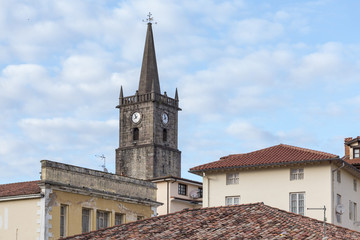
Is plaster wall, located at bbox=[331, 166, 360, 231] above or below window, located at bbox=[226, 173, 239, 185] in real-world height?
below

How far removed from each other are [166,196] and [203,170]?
49.6 ft

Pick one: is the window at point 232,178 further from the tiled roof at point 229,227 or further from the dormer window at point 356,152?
the tiled roof at point 229,227

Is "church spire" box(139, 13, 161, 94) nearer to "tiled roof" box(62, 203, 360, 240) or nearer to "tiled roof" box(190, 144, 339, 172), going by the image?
"tiled roof" box(190, 144, 339, 172)

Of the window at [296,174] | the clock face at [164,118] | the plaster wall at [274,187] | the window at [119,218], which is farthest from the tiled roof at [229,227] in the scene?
the clock face at [164,118]

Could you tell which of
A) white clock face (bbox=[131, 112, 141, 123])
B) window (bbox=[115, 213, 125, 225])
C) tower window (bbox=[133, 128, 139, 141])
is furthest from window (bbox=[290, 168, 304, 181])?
white clock face (bbox=[131, 112, 141, 123])

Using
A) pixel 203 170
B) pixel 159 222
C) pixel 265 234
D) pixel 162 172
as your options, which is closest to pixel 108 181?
pixel 203 170

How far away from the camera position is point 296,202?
49562 millimetres

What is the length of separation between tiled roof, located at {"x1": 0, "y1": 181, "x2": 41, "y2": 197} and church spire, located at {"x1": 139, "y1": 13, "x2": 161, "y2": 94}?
2815 inches

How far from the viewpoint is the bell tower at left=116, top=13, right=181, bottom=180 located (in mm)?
115812

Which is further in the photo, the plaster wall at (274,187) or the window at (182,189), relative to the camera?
the window at (182,189)

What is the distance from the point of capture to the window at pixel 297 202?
4925 centimetres

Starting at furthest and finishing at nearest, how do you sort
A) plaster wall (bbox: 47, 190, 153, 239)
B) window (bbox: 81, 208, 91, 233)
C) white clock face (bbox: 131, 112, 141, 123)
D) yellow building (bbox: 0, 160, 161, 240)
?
white clock face (bbox: 131, 112, 141, 123) → window (bbox: 81, 208, 91, 233) → plaster wall (bbox: 47, 190, 153, 239) → yellow building (bbox: 0, 160, 161, 240)

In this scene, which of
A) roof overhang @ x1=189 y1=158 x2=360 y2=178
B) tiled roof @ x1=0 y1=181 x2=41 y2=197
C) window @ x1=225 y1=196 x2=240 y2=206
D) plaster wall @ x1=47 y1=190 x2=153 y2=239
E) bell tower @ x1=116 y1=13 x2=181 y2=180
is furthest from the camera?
bell tower @ x1=116 y1=13 x2=181 y2=180

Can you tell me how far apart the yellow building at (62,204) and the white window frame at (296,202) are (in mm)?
9518
